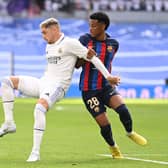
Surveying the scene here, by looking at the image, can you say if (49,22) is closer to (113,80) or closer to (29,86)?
(29,86)

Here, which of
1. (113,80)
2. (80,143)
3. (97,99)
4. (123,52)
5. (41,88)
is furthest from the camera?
(123,52)

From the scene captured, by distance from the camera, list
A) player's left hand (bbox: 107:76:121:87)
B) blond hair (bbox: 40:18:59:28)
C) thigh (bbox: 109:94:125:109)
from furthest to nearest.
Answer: thigh (bbox: 109:94:125:109) < blond hair (bbox: 40:18:59:28) < player's left hand (bbox: 107:76:121:87)

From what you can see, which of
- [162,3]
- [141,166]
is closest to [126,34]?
[162,3]

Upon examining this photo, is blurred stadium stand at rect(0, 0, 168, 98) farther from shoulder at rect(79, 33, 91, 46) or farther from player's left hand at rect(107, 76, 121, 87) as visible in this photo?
player's left hand at rect(107, 76, 121, 87)

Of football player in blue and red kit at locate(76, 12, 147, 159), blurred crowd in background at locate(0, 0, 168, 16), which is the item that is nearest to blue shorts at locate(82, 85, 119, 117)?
football player in blue and red kit at locate(76, 12, 147, 159)

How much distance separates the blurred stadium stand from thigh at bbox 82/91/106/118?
22.1m

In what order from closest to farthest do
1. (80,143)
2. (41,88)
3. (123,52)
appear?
(41,88)
(80,143)
(123,52)

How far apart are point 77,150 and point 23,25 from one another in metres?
24.7

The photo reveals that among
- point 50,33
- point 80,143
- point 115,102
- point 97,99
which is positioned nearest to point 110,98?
point 115,102

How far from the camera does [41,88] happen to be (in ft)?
35.8

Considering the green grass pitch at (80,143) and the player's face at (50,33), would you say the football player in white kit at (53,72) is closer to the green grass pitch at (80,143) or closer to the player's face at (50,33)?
the player's face at (50,33)

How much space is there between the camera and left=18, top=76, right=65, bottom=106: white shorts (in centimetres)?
1084

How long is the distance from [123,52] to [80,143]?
21.5 metres

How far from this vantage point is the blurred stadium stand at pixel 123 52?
34531 millimetres
